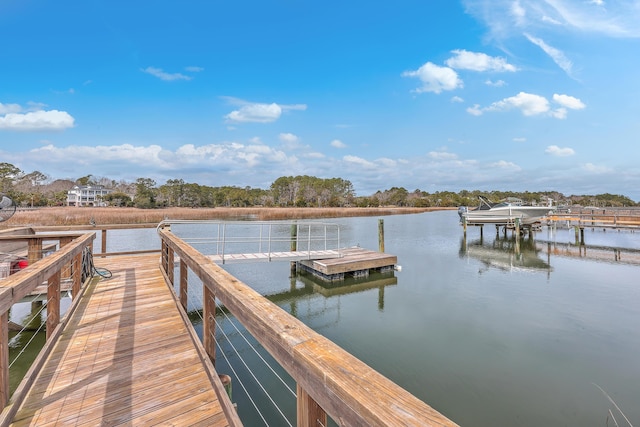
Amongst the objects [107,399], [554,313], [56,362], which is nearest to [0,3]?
[56,362]

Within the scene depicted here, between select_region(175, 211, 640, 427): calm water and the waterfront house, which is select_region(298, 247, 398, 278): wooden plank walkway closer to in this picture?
select_region(175, 211, 640, 427): calm water

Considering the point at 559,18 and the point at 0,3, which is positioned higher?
the point at 0,3

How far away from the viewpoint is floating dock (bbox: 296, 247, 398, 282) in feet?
28.2

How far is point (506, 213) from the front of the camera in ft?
60.8

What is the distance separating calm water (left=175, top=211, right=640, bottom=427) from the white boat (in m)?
8.54

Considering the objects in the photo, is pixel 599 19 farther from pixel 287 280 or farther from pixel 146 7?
pixel 146 7

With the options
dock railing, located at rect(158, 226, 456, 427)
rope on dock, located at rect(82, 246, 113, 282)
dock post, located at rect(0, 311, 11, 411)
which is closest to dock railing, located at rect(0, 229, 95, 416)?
dock post, located at rect(0, 311, 11, 411)

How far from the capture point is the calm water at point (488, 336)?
3.47m

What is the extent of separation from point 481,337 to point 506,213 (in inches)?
649

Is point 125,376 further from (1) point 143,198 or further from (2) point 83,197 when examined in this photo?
(2) point 83,197

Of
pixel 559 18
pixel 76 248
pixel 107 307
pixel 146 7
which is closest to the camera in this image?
pixel 76 248

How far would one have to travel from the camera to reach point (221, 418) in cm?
165

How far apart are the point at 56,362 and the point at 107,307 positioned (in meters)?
1.40

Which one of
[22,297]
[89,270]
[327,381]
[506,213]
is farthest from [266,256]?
[506,213]
